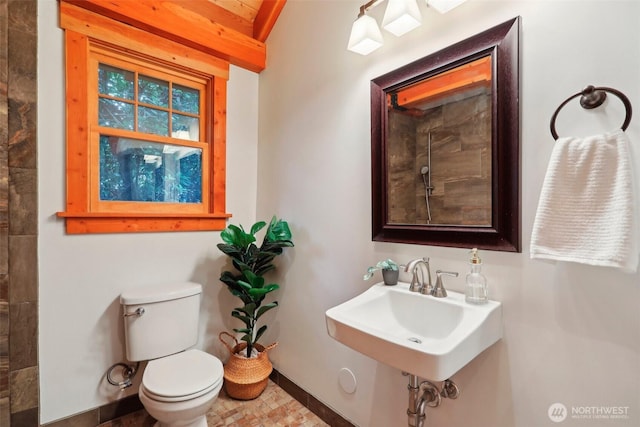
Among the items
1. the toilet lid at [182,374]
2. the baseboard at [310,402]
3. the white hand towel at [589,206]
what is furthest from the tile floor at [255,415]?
the white hand towel at [589,206]

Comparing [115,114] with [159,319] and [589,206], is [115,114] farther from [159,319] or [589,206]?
[589,206]

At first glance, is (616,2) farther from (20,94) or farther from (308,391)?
(20,94)

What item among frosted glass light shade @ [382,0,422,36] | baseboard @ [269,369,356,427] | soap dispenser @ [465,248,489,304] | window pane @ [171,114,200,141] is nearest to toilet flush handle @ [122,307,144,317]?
baseboard @ [269,369,356,427]

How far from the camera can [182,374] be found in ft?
5.08

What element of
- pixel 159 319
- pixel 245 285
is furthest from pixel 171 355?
pixel 245 285

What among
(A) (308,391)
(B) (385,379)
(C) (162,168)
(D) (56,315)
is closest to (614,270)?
(B) (385,379)

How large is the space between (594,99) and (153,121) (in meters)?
2.25

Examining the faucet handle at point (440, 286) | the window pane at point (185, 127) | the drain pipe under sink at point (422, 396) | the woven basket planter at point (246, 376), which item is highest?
the window pane at point (185, 127)

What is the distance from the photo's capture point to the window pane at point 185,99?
2109mm

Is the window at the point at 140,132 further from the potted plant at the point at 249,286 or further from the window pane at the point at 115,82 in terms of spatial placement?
the potted plant at the point at 249,286

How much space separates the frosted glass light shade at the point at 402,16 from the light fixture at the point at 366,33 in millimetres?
114

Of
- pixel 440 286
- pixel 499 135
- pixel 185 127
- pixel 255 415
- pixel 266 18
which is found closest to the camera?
pixel 499 135

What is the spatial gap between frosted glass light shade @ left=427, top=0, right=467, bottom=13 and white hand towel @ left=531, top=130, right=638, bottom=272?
0.67 meters

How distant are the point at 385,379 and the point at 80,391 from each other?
67.2 inches
